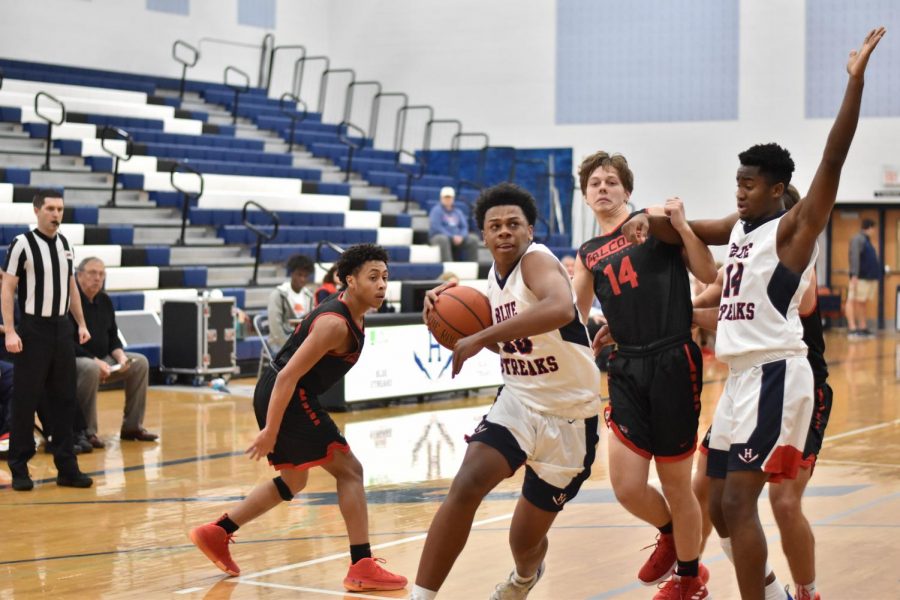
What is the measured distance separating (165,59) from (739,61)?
934cm

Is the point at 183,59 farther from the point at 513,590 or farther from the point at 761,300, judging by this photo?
the point at 761,300

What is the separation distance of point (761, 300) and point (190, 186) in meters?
13.2

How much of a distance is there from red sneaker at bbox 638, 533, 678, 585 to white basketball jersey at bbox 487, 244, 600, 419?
27.8 inches

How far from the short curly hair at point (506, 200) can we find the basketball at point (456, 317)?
28 cm

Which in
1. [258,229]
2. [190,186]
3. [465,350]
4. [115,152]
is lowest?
[465,350]

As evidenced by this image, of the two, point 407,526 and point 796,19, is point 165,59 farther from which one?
point 407,526

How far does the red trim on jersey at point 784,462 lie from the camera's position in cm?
393

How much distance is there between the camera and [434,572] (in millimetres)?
4016

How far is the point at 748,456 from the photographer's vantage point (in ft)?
13.0

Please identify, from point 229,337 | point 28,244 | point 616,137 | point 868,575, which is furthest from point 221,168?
point 868,575

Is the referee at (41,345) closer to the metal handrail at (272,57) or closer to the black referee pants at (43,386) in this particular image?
the black referee pants at (43,386)

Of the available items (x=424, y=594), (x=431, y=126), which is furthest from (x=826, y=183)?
(x=431, y=126)

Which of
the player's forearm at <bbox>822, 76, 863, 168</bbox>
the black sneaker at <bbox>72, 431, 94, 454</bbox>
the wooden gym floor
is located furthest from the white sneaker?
the black sneaker at <bbox>72, 431, 94, 454</bbox>

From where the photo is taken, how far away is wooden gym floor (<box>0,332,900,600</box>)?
4992 mm
